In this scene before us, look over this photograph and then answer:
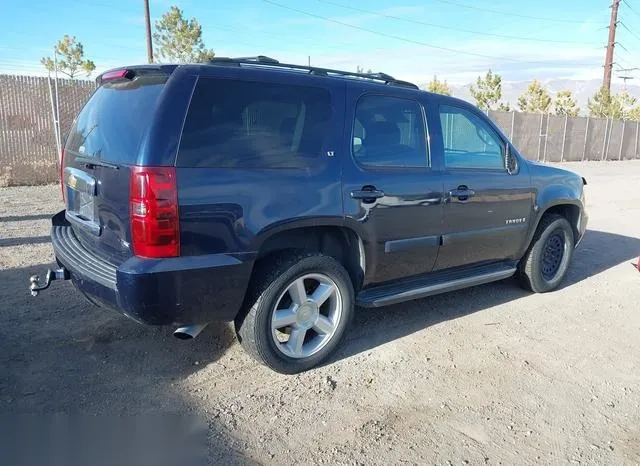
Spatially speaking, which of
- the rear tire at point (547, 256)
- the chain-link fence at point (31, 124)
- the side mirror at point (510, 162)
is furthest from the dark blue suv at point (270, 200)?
the chain-link fence at point (31, 124)

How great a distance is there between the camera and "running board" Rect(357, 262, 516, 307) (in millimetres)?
3982

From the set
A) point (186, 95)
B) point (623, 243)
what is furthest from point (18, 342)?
point (623, 243)

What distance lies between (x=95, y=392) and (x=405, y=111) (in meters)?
2.91

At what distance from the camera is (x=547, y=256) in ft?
A: 18.3

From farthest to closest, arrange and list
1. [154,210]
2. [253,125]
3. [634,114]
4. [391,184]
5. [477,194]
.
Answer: [634,114] → [477,194] → [391,184] → [253,125] → [154,210]

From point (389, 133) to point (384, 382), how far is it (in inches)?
70.3

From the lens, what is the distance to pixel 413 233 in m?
4.06

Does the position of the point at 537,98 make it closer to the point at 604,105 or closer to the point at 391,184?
the point at 604,105

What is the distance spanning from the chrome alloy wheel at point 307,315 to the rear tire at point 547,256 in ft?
8.11

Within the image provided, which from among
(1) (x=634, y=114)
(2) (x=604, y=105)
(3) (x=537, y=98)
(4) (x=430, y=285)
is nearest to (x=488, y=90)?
(3) (x=537, y=98)

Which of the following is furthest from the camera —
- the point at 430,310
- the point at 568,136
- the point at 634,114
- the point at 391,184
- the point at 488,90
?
the point at 634,114

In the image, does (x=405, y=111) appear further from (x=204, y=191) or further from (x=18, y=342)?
(x=18, y=342)

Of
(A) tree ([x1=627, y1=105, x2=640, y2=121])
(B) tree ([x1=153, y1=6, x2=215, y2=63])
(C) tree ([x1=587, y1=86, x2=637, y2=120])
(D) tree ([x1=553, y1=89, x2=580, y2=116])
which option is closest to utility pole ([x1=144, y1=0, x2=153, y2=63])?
(B) tree ([x1=153, y1=6, x2=215, y2=63])

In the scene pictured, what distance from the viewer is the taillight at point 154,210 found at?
2902 mm
